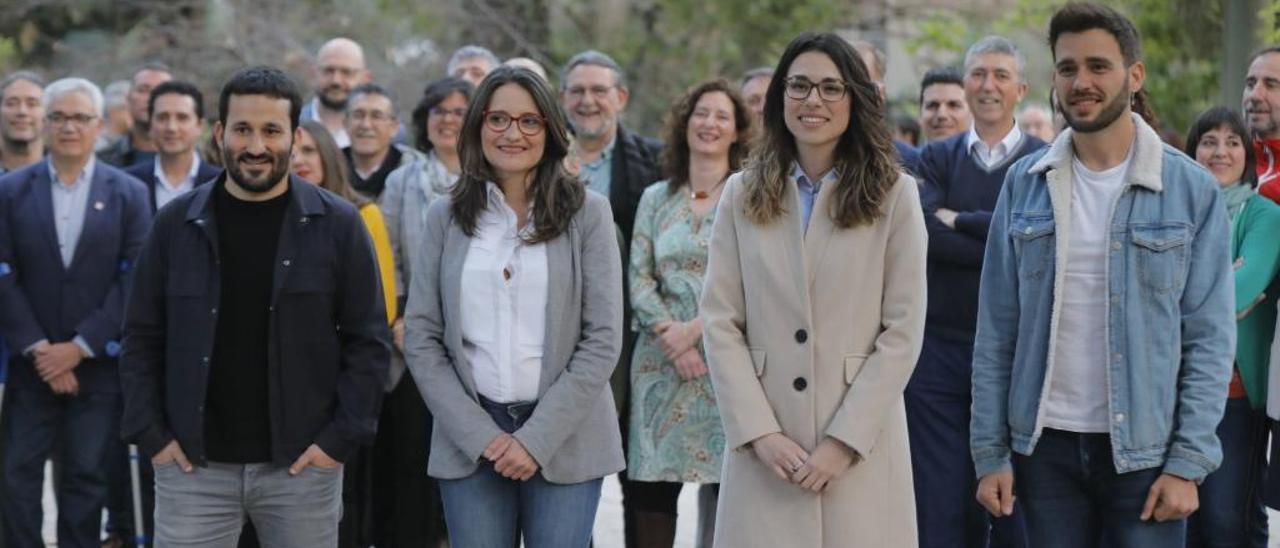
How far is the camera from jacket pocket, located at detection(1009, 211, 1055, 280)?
183 inches

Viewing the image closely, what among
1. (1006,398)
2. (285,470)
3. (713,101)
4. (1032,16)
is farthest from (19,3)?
(1006,398)

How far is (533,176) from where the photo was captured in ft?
17.7

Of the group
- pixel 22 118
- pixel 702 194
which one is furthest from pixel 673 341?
pixel 22 118

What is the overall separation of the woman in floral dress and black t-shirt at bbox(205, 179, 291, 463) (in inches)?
81.8

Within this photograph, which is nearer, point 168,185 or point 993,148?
point 993,148

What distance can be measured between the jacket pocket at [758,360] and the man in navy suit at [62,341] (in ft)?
12.7

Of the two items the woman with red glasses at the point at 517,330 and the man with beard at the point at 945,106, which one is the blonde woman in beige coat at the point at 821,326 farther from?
the man with beard at the point at 945,106

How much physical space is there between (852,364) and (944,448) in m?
2.22

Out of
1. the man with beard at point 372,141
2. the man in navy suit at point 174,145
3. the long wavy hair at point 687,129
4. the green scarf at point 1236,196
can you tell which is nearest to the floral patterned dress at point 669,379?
the long wavy hair at point 687,129

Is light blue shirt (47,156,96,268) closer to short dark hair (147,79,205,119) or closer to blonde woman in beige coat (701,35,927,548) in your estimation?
short dark hair (147,79,205,119)

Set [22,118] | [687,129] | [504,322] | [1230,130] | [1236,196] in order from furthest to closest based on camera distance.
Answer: [22,118]
[687,129]
[1230,130]
[1236,196]
[504,322]

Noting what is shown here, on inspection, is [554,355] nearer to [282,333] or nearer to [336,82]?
[282,333]

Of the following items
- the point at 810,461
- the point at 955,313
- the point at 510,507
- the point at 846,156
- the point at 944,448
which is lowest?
the point at 944,448

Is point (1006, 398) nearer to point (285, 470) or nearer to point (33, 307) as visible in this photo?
point (285, 470)
